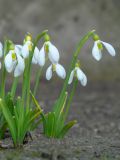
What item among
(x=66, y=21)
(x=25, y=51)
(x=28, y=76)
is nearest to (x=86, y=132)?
(x=28, y=76)

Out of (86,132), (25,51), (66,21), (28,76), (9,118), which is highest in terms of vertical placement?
(66,21)

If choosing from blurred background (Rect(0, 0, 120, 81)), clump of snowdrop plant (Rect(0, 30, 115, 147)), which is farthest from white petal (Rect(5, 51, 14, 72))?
blurred background (Rect(0, 0, 120, 81))

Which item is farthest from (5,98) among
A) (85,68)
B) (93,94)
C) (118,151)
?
(85,68)

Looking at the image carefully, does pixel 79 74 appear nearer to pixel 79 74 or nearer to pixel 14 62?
pixel 79 74

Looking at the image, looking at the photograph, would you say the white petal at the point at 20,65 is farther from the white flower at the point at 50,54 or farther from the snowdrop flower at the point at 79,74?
the snowdrop flower at the point at 79,74

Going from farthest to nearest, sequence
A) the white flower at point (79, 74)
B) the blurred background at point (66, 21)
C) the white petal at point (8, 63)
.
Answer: the blurred background at point (66, 21) → the white flower at point (79, 74) → the white petal at point (8, 63)

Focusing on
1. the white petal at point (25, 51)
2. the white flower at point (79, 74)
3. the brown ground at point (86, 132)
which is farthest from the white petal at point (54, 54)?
the brown ground at point (86, 132)
